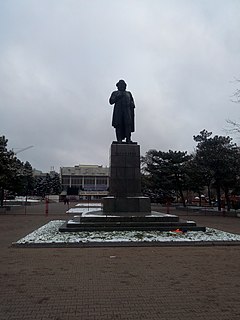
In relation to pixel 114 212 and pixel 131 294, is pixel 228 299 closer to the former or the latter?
pixel 131 294

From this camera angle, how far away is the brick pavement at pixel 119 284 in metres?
4.48

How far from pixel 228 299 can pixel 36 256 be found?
5.28m

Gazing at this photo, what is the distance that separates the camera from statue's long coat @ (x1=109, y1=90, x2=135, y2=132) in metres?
18.2

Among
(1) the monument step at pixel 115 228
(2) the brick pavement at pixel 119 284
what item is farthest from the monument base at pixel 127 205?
(2) the brick pavement at pixel 119 284

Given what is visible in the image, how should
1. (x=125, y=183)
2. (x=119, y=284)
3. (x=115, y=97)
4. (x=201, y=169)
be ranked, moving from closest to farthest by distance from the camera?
(x=119, y=284) → (x=125, y=183) → (x=115, y=97) → (x=201, y=169)

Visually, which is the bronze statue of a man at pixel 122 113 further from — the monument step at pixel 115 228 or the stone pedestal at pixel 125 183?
the monument step at pixel 115 228

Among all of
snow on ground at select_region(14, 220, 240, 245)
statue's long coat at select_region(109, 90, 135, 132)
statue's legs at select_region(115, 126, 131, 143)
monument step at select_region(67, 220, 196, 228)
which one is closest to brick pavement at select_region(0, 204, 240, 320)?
snow on ground at select_region(14, 220, 240, 245)

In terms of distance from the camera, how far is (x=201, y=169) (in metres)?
32.2

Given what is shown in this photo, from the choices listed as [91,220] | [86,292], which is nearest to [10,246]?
[91,220]

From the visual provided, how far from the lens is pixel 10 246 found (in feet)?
33.9

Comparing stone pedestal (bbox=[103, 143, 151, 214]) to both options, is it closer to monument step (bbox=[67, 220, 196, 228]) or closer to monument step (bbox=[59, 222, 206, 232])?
monument step (bbox=[67, 220, 196, 228])

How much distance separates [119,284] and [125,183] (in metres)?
11.0

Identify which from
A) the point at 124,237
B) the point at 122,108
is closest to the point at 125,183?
the point at 122,108

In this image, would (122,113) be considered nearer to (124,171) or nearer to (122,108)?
(122,108)
